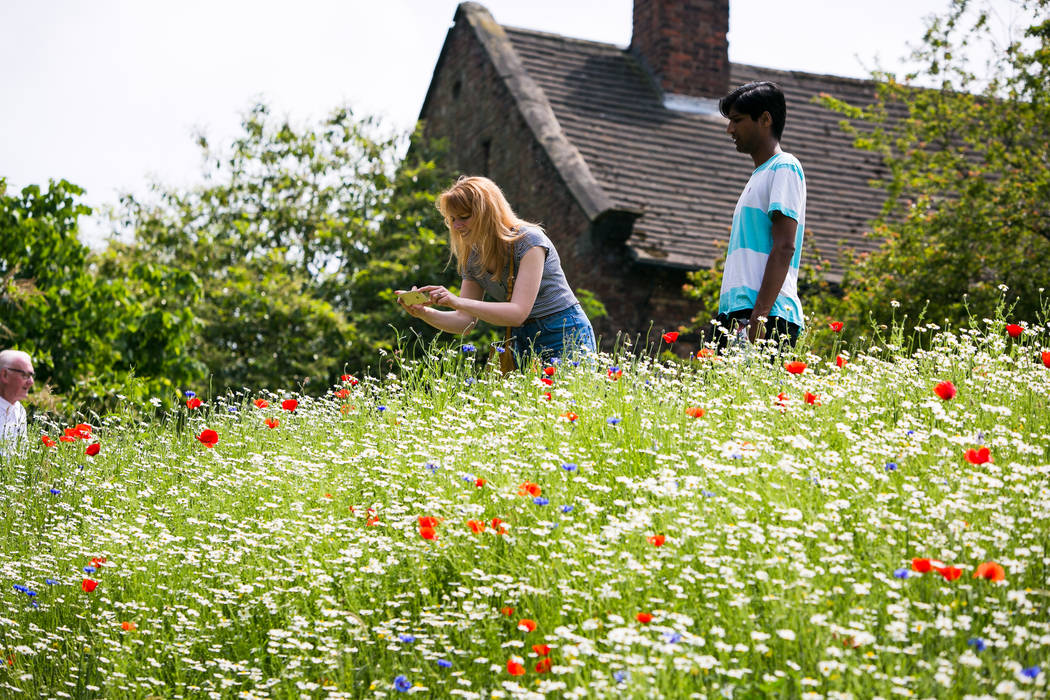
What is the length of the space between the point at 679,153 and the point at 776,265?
12034 mm

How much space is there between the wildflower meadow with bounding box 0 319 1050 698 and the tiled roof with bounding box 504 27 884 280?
951 centimetres

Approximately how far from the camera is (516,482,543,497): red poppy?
367cm

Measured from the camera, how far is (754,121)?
5211mm

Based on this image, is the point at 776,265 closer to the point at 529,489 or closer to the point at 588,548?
the point at 529,489

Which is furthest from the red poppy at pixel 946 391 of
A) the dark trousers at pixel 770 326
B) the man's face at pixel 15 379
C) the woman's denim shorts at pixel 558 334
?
the man's face at pixel 15 379

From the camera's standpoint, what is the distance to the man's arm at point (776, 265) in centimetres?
498

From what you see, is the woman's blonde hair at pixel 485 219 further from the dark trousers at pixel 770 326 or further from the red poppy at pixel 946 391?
the red poppy at pixel 946 391

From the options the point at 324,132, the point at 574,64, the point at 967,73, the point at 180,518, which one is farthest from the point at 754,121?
Result: the point at 324,132

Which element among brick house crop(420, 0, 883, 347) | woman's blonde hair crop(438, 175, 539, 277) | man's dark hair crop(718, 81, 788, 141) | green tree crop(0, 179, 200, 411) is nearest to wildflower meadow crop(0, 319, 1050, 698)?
woman's blonde hair crop(438, 175, 539, 277)

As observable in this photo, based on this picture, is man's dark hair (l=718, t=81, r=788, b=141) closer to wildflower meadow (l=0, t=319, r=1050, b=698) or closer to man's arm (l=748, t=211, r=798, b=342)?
man's arm (l=748, t=211, r=798, b=342)

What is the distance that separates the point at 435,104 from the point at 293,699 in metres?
18.7

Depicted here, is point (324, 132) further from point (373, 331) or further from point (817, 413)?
point (817, 413)

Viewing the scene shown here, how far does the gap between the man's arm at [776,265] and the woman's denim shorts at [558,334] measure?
92 centimetres

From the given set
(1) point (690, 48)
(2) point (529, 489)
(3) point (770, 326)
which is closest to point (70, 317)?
(3) point (770, 326)
